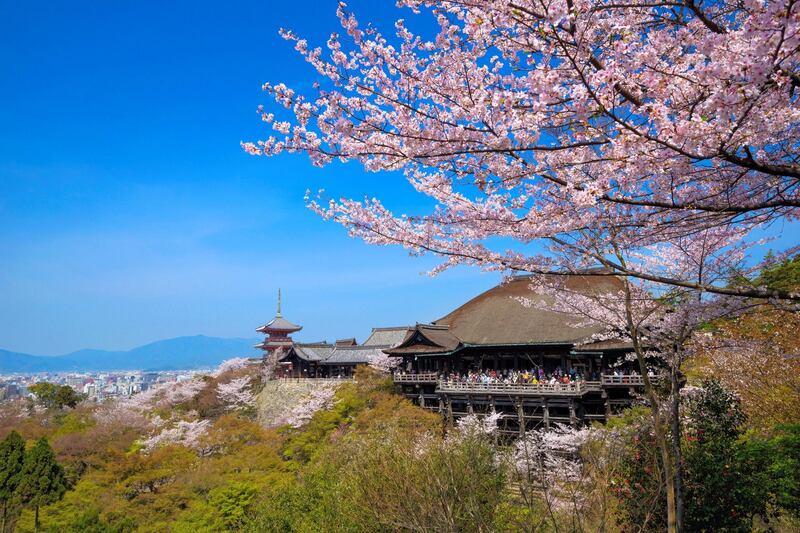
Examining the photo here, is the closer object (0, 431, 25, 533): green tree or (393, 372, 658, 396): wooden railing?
(393, 372, 658, 396): wooden railing

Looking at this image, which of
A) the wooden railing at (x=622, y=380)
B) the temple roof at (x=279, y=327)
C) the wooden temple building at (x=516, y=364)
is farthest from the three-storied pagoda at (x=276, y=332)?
the wooden railing at (x=622, y=380)

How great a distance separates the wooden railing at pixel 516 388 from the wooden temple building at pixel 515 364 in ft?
0.11

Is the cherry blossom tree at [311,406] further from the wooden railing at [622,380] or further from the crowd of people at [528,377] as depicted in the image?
the wooden railing at [622,380]

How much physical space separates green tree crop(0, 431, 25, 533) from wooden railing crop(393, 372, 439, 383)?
14.5 metres

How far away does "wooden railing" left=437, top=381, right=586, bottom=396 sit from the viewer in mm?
16542

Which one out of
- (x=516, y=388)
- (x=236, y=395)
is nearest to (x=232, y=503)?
(x=516, y=388)

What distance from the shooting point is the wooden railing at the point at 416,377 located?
20.7 meters

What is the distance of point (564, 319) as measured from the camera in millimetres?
18234

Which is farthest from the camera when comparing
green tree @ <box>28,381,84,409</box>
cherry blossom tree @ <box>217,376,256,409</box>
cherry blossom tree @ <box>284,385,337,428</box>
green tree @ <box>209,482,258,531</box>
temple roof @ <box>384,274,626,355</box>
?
green tree @ <box>28,381,84,409</box>

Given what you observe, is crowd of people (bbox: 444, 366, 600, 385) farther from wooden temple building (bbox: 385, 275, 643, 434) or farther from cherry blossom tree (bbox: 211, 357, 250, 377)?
cherry blossom tree (bbox: 211, 357, 250, 377)

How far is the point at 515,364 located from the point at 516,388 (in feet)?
5.42

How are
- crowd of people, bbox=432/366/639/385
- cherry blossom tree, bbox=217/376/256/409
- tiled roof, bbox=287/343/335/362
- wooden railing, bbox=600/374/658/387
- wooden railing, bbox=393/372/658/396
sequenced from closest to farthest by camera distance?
wooden railing, bbox=600/374/658/387 → wooden railing, bbox=393/372/658/396 → crowd of people, bbox=432/366/639/385 → tiled roof, bbox=287/343/335/362 → cherry blossom tree, bbox=217/376/256/409

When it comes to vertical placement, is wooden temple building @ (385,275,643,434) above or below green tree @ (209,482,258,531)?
above

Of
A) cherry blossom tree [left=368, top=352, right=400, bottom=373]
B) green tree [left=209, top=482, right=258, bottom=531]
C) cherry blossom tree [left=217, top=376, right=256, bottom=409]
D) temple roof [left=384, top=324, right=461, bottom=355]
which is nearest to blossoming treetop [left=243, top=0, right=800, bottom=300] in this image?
green tree [left=209, top=482, right=258, bottom=531]
